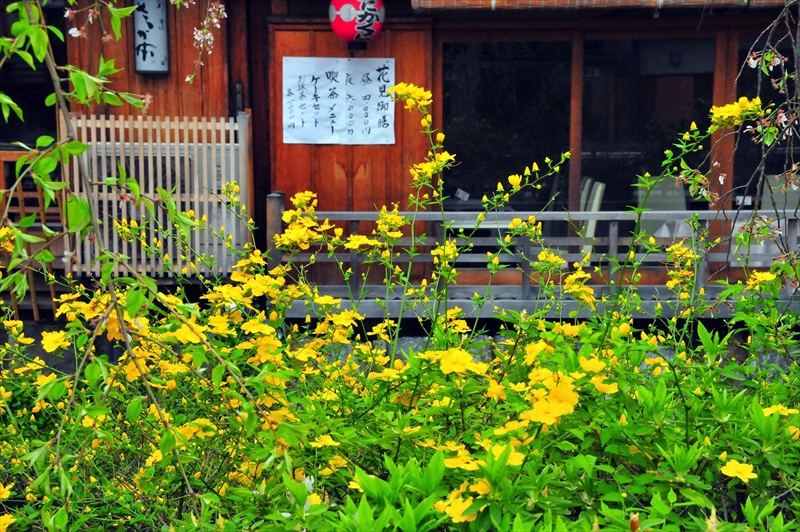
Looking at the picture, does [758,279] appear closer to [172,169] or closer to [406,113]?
[406,113]

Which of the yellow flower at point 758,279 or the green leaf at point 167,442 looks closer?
the green leaf at point 167,442

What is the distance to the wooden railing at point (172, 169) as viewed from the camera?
7422 mm

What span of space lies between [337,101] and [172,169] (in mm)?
1551

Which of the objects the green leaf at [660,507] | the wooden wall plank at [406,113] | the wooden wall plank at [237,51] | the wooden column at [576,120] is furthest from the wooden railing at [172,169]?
the green leaf at [660,507]

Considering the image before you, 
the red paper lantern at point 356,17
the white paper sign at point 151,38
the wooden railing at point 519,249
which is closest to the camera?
the wooden railing at point 519,249

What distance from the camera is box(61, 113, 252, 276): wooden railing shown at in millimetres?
7422

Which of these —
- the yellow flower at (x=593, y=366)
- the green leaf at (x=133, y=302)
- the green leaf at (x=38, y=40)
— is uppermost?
the green leaf at (x=38, y=40)

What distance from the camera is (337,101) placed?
813cm

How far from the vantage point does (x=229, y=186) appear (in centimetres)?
382

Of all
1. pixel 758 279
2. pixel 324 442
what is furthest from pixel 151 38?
pixel 324 442

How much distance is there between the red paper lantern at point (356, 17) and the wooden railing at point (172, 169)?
1119 mm

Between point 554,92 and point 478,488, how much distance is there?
6.85m

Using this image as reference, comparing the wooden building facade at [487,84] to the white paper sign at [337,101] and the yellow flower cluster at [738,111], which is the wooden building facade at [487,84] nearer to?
the white paper sign at [337,101]

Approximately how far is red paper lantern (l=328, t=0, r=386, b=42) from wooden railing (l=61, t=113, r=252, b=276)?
3.67 feet
